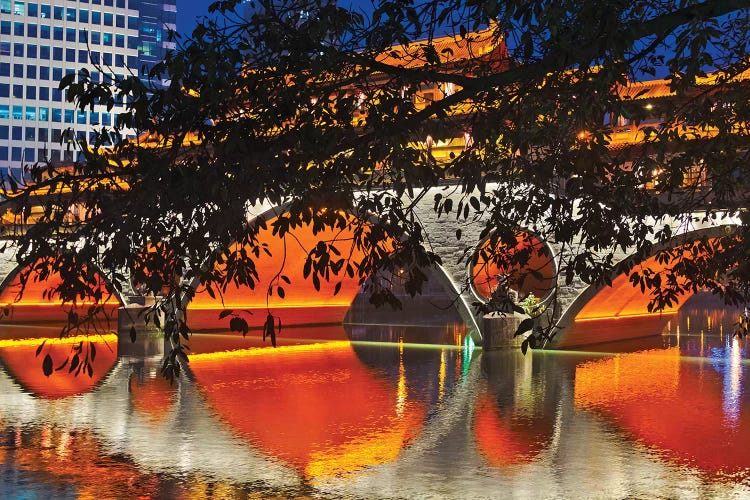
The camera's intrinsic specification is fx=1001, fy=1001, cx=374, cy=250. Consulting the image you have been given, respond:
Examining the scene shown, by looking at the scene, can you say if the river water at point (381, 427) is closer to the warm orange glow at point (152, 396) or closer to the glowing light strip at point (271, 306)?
the warm orange glow at point (152, 396)

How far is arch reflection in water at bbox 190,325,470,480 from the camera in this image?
12.8 m

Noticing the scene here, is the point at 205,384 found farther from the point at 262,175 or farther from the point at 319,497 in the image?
the point at 262,175

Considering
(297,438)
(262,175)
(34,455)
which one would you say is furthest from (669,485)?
(34,455)

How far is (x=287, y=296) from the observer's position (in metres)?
41.8

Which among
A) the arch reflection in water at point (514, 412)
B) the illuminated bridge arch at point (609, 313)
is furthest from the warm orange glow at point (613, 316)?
the arch reflection in water at point (514, 412)

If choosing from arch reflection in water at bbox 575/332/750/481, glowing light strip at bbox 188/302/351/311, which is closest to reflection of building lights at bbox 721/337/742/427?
arch reflection in water at bbox 575/332/750/481

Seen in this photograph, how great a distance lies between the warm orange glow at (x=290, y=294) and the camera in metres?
37.4

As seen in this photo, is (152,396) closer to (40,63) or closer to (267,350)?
(267,350)

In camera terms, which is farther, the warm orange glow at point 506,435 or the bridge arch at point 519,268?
the warm orange glow at point 506,435

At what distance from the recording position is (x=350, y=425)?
48.8 feet

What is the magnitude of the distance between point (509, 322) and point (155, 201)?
23051 mm

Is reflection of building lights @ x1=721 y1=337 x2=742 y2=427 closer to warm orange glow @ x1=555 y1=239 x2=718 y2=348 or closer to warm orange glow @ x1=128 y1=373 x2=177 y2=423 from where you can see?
warm orange glow @ x1=555 y1=239 x2=718 y2=348

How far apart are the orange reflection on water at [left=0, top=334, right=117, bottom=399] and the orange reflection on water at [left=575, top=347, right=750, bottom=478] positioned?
8.08 meters

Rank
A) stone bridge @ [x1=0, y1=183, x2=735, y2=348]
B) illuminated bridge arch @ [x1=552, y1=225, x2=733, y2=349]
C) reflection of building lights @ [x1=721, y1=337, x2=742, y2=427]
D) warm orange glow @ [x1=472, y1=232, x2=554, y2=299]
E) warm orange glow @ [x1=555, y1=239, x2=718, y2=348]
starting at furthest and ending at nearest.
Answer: warm orange glow @ [x1=555, y1=239, x2=718, y2=348]
stone bridge @ [x1=0, y1=183, x2=735, y2=348]
illuminated bridge arch @ [x1=552, y1=225, x2=733, y2=349]
reflection of building lights @ [x1=721, y1=337, x2=742, y2=427]
warm orange glow @ [x1=472, y1=232, x2=554, y2=299]
